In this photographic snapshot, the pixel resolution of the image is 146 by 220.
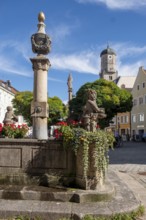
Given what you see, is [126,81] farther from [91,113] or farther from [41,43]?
[91,113]

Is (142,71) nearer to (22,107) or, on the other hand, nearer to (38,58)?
(22,107)

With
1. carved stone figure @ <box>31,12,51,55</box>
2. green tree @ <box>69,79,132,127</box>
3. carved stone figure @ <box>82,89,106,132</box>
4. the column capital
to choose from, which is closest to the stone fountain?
carved stone figure @ <box>82,89,106,132</box>

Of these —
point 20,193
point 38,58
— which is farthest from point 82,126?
point 38,58

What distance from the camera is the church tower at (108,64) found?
108 meters

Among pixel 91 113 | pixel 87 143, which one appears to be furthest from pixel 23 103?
pixel 87 143

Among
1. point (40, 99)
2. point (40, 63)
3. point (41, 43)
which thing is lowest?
point (40, 99)

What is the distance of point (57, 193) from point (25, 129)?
2.20 meters

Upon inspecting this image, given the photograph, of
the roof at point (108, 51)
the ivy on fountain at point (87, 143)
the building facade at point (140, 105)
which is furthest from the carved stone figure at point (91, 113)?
the roof at point (108, 51)

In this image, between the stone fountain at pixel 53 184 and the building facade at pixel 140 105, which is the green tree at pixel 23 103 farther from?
the stone fountain at pixel 53 184

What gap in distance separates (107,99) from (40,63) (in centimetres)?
2675

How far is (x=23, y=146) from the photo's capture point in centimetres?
655

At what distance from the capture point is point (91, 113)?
6.90 meters

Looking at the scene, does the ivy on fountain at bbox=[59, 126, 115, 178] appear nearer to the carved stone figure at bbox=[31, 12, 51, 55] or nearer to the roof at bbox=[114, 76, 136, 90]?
the carved stone figure at bbox=[31, 12, 51, 55]

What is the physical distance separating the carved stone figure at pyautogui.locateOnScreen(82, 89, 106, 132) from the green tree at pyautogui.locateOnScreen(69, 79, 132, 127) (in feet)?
87.4
